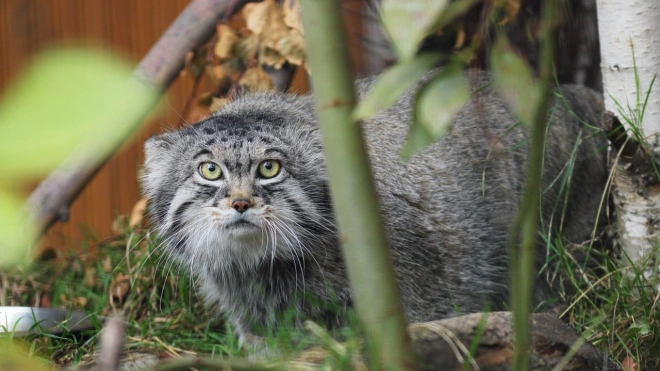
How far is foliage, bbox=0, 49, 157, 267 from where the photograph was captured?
425 mm

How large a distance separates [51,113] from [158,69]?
3.89 m

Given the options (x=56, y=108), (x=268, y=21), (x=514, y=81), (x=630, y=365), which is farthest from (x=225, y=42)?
(x=56, y=108)

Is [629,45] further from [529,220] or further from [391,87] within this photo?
[391,87]

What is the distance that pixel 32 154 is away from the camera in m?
0.42

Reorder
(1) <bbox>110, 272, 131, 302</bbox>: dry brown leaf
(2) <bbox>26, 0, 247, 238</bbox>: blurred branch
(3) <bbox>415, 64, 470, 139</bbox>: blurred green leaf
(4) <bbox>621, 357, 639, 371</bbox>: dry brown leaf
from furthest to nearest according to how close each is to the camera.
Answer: (2) <bbox>26, 0, 247, 238</bbox>: blurred branch < (1) <bbox>110, 272, 131, 302</bbox>: dry brown leaf < (4) <bbox>621, 357, 639, 371</bbox>: dry brown leaf < (3) <bbox>415, 64, 470, 139</bbox>: blurred green leaf

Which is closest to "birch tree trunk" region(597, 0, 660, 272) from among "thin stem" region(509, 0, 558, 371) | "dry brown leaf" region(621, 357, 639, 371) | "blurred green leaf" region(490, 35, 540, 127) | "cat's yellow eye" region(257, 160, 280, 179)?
"dry brown leaf" region(621, 357, 639, 371)

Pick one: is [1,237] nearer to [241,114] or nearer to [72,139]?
[72,139]

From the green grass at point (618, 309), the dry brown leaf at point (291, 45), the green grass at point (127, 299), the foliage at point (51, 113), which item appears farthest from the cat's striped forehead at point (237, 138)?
the foliage at point (51, 113)

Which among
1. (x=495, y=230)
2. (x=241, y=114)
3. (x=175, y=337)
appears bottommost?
(x=175, y=337)

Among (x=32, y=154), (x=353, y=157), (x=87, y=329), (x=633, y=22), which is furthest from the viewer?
(x=87, y=329)

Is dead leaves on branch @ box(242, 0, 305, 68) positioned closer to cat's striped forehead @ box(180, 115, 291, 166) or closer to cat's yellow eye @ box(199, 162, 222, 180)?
cat's striped forehead @ box(180, 115, 291, 166)

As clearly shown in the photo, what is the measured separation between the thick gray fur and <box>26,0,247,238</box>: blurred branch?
700 millimetres

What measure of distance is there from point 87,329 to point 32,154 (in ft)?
10.2

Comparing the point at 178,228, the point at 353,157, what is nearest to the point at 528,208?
the point at 353,157
